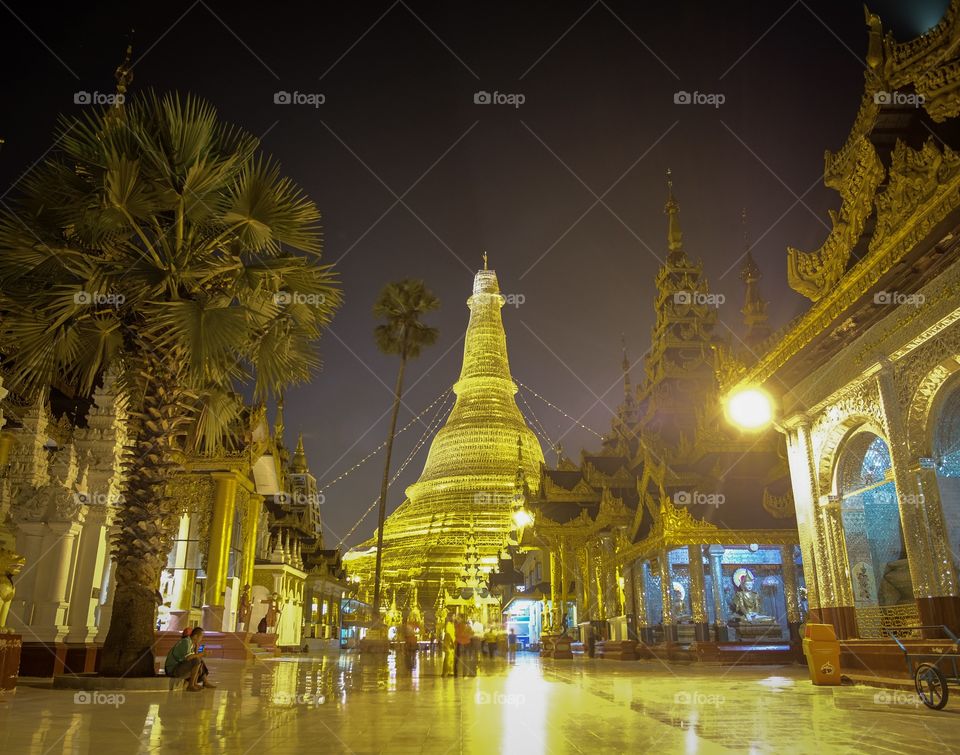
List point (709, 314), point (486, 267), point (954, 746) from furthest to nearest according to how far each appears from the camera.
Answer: point (486, 267) < point (709, 314) < point (954, 746)

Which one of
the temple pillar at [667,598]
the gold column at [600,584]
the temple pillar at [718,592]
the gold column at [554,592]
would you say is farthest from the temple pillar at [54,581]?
the gold column at [554,592]

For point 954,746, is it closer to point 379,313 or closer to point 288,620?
point 379,313

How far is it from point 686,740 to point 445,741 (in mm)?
1825

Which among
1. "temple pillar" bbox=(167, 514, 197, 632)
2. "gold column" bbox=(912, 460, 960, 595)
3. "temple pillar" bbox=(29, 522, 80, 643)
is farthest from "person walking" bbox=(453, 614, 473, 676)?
"temple pillar" bbox=(167, 514, 197, 632)

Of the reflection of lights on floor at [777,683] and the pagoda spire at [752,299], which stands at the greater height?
the pagoda spire at [752,299]

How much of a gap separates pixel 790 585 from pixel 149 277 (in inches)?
667

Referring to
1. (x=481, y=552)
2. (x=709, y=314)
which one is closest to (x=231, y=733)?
(x=709, y=314)

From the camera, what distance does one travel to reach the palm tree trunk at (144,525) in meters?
11.1

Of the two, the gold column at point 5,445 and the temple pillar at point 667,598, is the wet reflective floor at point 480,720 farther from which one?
the temple pillar at point 667,598

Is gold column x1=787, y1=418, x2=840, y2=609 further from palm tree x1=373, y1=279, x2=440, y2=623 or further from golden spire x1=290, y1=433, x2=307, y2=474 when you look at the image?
golden spire x1=290, y1=433, x2=307, y2=474

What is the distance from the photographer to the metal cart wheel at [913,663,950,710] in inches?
296

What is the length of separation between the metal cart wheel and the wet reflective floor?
0.58ft

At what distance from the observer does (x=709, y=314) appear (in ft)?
105

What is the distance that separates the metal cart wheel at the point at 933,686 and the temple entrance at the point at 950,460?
2.02 m
